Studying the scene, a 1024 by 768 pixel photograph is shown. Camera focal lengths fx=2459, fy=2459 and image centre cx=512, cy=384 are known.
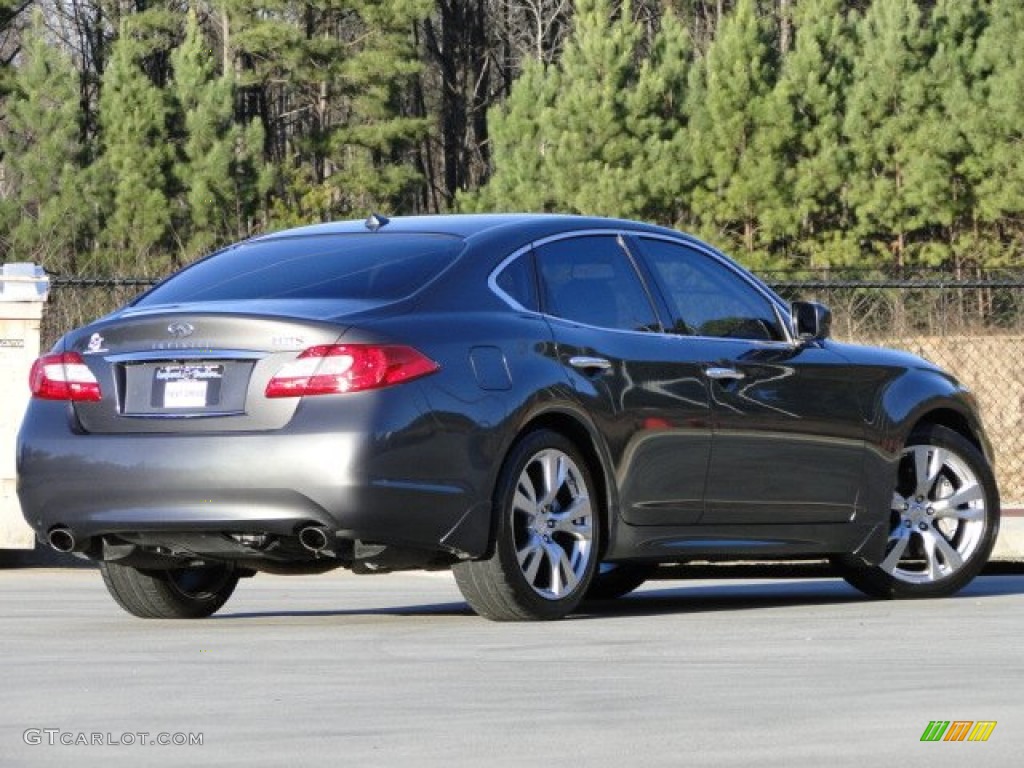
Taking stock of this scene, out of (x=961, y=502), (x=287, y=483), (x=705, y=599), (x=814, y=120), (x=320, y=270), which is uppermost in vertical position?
(x=320, y=270)

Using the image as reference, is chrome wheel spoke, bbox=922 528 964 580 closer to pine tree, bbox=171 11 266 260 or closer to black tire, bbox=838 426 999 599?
black tire, bbox=838 426 999 599

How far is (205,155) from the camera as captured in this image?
5197 centimetres

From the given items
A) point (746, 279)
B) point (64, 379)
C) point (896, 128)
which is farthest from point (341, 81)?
point (64, 379)

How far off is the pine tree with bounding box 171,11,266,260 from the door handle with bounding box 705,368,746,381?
41.8 m

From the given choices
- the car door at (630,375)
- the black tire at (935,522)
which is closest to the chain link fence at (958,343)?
the black tire at (935,522)

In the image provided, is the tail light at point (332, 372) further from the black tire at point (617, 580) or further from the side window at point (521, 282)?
the black tire at point (617, 580)

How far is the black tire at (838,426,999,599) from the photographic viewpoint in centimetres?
1080

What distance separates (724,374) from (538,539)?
4.14ft

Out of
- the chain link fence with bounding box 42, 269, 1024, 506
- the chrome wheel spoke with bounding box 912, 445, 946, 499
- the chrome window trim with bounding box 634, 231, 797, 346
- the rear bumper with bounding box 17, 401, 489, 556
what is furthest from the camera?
the chain link fence with bounding box 42, 269, 1024, 506

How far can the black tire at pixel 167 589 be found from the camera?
32.2ft

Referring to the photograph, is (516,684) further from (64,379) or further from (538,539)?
(64,379)

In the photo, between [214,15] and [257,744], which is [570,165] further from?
[257,744]

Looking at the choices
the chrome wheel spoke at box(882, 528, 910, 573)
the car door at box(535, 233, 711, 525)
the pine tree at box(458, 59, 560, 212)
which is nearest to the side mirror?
the car door at box(535, 233, 711, 525)

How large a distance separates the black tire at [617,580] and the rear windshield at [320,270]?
2.25 m
